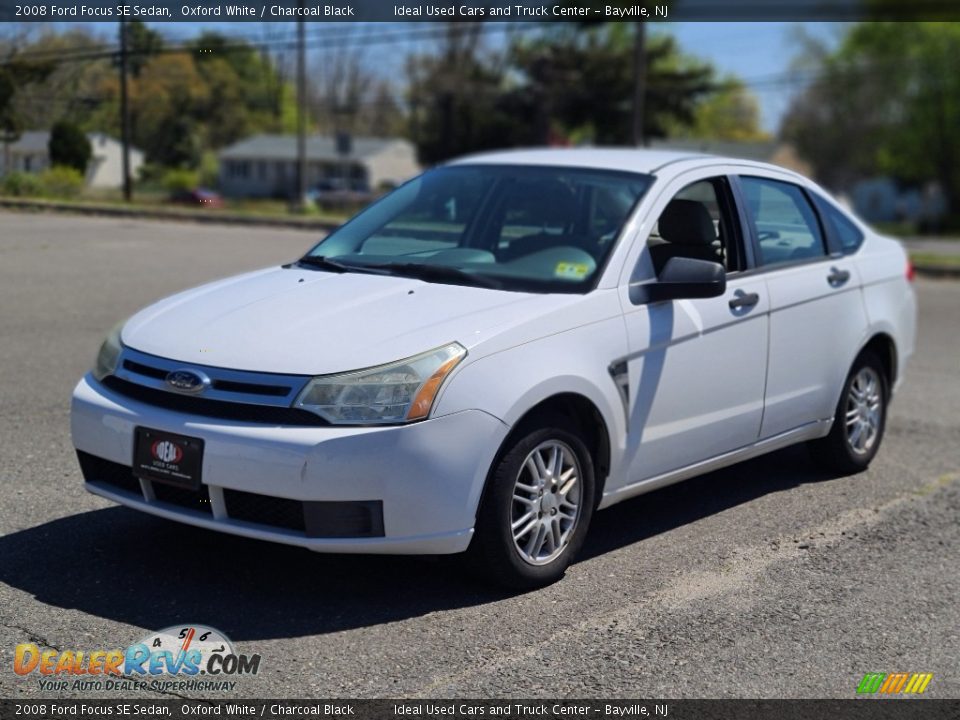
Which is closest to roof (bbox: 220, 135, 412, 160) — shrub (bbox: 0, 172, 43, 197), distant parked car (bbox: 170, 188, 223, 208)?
distant parked car (bbox: 170, 188, 223, 208)

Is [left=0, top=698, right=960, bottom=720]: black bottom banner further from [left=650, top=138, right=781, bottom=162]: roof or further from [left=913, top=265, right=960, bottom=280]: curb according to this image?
[left=650, top=138, right=781, bottom=162]: roof

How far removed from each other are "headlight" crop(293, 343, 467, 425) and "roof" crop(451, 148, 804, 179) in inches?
78.6

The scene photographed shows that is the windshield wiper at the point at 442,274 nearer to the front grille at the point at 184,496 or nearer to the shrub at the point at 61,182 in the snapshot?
the front grille at the point at 184,496

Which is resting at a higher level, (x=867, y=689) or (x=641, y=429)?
(x=641, y=429)

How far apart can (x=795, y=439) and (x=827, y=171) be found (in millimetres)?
93288

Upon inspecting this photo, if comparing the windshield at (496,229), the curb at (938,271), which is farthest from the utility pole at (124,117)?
the curb at (938,271)

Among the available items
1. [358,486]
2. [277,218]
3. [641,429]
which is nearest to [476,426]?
[358,486]

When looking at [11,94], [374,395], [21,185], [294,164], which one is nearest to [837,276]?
[374,395]

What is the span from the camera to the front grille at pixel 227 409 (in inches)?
171

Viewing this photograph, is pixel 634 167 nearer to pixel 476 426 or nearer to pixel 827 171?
pixel 476 426

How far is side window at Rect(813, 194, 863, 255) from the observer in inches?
269

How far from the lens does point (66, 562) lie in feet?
16.2

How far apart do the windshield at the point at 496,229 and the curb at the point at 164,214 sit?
605cm

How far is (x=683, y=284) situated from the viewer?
17.4 feet
